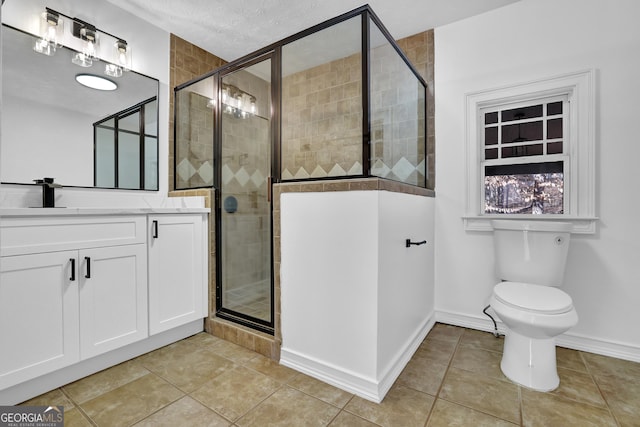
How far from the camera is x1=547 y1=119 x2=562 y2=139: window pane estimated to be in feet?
7.90

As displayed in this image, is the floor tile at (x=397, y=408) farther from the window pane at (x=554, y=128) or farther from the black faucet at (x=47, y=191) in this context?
the black faucet at (x=47, y=191)

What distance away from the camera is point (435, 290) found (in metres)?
2.80

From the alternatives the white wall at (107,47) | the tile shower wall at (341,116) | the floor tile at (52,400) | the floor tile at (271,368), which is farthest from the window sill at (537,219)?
the floor tile at (52,400)

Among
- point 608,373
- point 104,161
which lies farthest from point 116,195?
point 608,373

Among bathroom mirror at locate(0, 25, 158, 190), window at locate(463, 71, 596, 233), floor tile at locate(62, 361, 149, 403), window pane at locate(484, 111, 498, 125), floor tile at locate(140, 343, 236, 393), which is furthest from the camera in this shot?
window pane at locate(484, 111, 498, 125)

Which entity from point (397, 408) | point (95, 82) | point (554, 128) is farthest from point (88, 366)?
point (554, 128)

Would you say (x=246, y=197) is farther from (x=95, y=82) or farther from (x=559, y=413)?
(x=559, y=413)

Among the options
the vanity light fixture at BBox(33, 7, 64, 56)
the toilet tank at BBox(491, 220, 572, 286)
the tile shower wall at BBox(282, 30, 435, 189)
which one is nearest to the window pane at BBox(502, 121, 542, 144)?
the tile shower wall at BBox(282, 30, 435, 189)

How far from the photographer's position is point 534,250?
2180mm

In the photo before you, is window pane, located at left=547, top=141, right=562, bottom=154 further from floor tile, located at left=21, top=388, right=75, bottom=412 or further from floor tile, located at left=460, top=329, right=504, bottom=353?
floor tile, located at left=21, top=388, right=75, bottom=412

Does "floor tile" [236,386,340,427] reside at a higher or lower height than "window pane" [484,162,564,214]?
lower

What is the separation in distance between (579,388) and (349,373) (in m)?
1.25

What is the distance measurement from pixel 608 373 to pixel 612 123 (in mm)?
1536

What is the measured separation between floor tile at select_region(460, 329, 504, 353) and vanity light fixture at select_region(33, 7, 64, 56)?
336 centimetres
